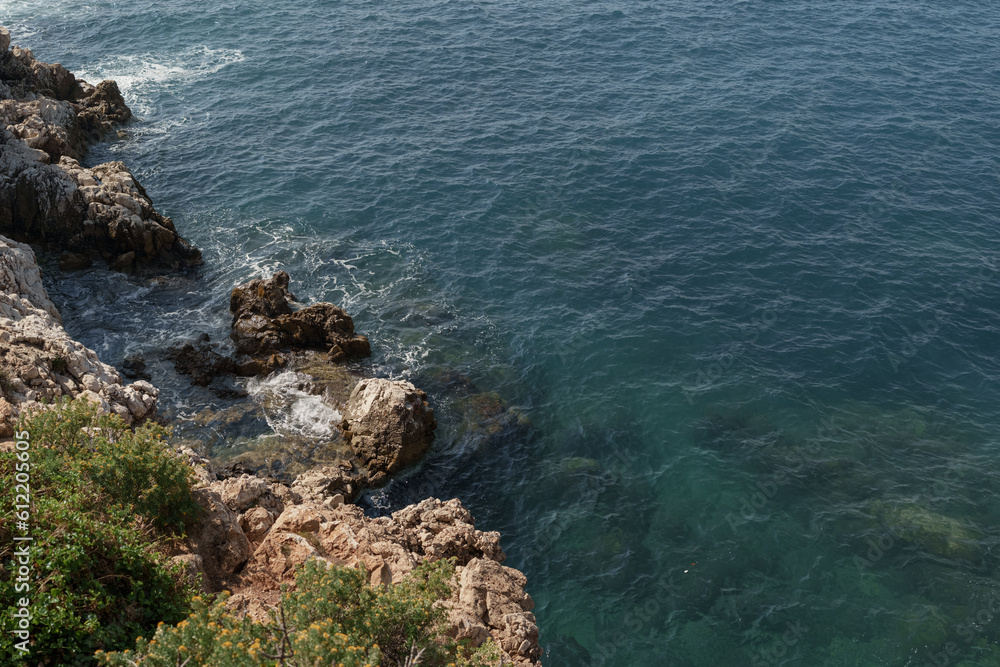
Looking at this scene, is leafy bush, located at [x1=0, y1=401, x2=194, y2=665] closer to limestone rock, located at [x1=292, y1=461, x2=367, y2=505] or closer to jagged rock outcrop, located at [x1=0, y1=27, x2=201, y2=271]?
limestone rock, located at [x1=292, y1=461, x2=367, y2=505]

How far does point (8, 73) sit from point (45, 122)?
9.72 m

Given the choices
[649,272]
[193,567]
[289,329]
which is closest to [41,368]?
[193,567]

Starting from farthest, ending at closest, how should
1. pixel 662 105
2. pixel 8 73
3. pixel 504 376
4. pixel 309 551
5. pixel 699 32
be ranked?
pixel 699 32
pixel 662 105
pixel 8 73
pixel 504 376
pixel 309 551

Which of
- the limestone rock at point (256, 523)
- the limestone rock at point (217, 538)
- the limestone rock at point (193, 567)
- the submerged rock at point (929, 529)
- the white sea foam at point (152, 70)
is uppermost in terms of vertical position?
the white sea foam at point (152, 70)

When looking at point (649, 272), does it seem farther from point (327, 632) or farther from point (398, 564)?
point (327, 632)

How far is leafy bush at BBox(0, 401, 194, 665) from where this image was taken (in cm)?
1852

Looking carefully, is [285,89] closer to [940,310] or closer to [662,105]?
[662,105]

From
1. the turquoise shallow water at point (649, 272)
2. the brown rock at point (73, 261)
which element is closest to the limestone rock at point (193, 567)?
the turquoise shallow water at point (649, 272)

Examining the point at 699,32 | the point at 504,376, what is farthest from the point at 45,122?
the point at 699,32

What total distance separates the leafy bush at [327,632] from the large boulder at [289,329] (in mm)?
23761

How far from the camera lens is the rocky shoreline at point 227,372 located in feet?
83.8

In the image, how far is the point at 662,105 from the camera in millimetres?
70562

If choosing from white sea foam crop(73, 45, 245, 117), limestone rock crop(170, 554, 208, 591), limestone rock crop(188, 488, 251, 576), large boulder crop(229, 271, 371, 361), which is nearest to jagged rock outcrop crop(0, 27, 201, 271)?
large boulder crop(229, 271, 371, 361)

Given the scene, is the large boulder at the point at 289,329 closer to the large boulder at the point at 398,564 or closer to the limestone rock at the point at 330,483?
the limestone rock at the point at 330,483
